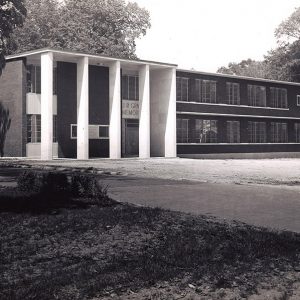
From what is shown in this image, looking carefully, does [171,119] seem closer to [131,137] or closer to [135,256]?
[131,137]

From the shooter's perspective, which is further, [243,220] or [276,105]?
[276,105]

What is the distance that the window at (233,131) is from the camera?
3997 cm

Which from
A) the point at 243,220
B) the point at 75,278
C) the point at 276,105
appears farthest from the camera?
the point at 276,105

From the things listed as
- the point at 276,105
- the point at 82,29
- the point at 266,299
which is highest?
the point at 82,29

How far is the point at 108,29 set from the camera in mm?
53625

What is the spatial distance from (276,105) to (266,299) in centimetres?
4111

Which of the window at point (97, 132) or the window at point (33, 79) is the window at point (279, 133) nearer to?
the window at point (97, 132)

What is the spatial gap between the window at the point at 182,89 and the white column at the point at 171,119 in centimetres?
167

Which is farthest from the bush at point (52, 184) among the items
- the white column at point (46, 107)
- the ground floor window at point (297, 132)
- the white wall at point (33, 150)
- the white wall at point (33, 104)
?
the ground floor window at point (297, 132)

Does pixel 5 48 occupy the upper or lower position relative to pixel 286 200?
upper

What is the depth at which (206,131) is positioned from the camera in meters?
38.5

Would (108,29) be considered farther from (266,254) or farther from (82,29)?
(266,254)

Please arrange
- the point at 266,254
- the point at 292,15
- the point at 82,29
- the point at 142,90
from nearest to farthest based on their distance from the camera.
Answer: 1. the point at 266,254
2. the point at 142,90
3. the point at 82,29
4. the point at 292,15

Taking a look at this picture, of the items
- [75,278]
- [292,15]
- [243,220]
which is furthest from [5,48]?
[292,15]
